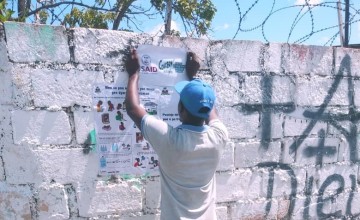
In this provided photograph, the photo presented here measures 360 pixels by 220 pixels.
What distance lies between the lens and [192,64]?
108 inches

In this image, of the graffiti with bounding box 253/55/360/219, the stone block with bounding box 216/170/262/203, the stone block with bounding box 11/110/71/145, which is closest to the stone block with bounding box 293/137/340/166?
the graffiti with bounding box 253/55/360/219

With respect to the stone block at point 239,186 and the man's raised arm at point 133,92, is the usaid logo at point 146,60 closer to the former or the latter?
the man's raised arm at point 133,92

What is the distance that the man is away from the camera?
214cm

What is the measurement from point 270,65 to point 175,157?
1213 mm

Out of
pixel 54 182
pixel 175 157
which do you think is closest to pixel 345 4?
pixel 175 157

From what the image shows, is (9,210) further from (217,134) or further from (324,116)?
(324,116)

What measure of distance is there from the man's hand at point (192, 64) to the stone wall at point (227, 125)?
5 cm

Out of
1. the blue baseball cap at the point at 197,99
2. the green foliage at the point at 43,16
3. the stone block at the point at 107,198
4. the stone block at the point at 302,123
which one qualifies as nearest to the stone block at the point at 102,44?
the blue baseball cap at the point at 197,99

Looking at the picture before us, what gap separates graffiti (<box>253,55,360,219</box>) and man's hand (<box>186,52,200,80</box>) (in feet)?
1.77

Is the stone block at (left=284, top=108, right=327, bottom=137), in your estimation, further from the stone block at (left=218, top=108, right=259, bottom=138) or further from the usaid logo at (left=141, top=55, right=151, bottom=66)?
the usaid logo at (left=141, top=55, right=151, bottom=66)

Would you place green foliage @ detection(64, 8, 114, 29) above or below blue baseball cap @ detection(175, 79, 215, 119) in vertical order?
above

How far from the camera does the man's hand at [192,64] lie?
274 centimetres

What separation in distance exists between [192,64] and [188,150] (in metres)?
0.77

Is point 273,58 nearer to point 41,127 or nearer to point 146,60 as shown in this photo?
point 146,60
